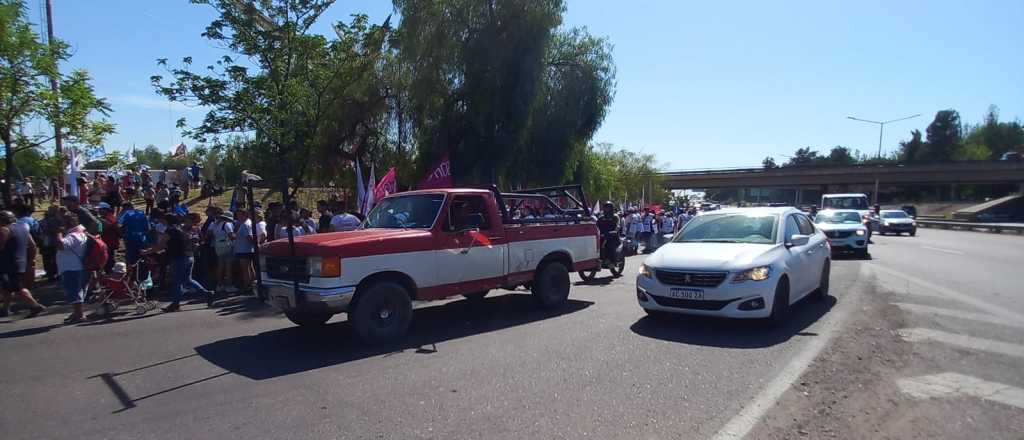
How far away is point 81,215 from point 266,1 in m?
7.11

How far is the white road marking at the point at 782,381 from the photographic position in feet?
14.6

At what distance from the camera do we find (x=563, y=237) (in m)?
9.91

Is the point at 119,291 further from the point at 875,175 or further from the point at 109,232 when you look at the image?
the point at 875,175

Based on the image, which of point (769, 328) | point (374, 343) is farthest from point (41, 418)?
point (769, 328)

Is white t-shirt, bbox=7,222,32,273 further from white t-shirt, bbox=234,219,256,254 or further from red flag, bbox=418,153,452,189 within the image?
red flag, bbox=418,153,452,189

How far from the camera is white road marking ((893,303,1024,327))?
27.0ft

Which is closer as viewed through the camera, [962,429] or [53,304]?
[962,429]

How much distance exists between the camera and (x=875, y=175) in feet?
210

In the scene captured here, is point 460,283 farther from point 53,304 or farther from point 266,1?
point 266,1

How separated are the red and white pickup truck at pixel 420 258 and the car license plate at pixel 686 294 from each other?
2361mm

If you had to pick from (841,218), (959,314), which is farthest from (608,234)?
(841,218)

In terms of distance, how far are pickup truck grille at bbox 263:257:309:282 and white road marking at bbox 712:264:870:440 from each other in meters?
4.75

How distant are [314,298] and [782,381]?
4891mm

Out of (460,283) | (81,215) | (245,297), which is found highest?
(81,215)
